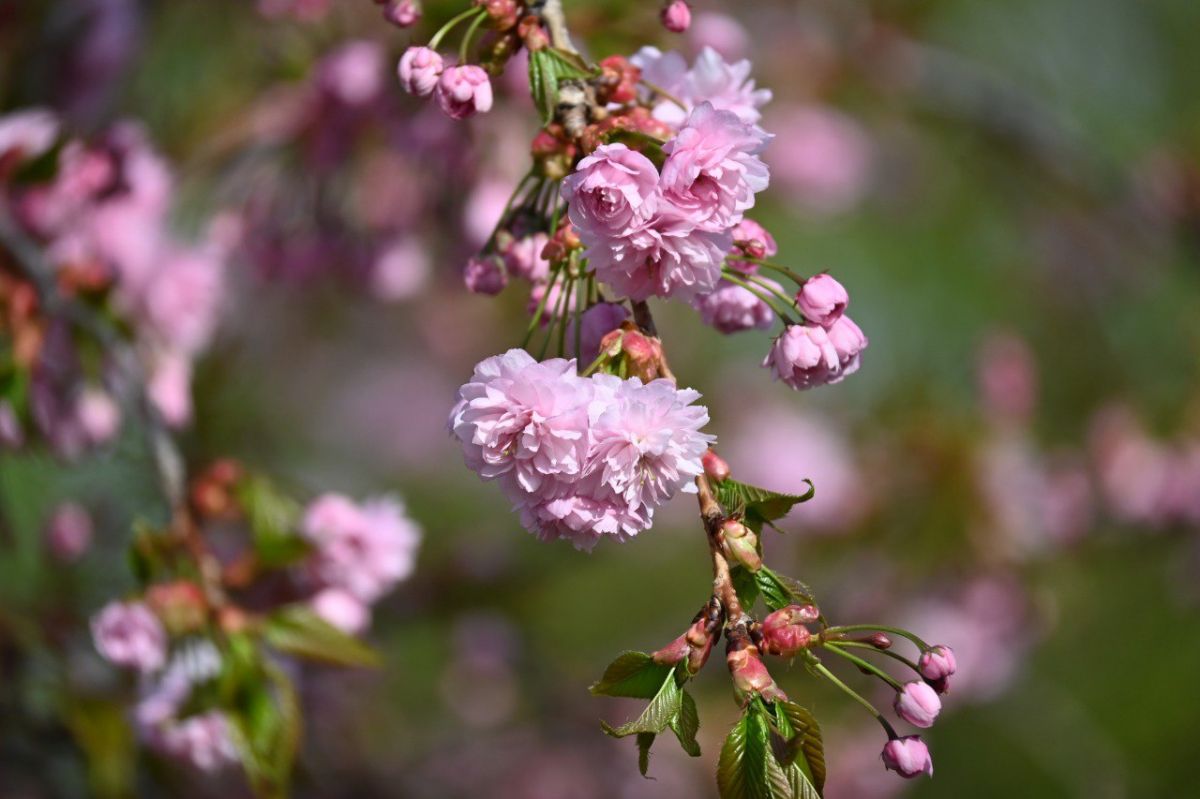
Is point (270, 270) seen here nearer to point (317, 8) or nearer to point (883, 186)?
point (317, 8)

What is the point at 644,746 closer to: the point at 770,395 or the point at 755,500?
the point at 755,500

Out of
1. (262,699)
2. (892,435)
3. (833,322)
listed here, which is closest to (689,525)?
(892,435)

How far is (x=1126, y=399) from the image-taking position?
3.10 meters

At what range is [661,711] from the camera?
0.81 metres

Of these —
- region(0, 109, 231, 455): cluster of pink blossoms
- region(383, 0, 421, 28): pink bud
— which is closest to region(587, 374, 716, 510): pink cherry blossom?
region(383, 0, 421, 28): pink bud

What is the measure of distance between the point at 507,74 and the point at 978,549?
66.4 inches

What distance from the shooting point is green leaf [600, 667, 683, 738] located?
2.59 ft

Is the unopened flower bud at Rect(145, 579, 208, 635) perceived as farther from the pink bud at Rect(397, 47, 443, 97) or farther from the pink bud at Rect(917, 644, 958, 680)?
the pink bud at Rect(917, 644, 958, 680)

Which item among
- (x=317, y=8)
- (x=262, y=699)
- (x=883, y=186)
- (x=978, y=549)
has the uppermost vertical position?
(x=317, y=8)

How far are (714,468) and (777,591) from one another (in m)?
0.11

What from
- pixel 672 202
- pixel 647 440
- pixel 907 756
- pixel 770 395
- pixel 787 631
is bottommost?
pixel 770 395

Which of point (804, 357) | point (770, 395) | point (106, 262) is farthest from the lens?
point (770, 395)

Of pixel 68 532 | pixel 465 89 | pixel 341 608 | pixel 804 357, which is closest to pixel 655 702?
pixel 804 357

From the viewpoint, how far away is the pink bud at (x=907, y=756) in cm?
86
